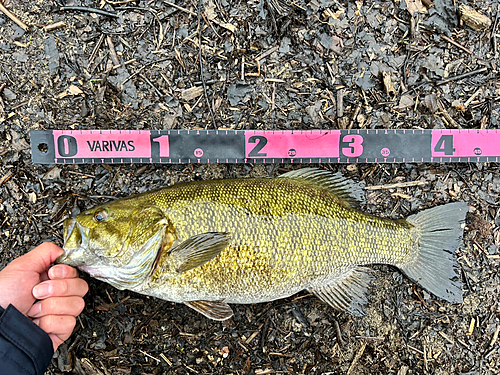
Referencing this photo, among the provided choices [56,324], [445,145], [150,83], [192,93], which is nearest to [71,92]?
[150,83]

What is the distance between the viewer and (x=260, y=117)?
308 centimetres

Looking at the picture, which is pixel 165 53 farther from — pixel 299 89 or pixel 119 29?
pixel 299 89

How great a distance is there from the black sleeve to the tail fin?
111 inches

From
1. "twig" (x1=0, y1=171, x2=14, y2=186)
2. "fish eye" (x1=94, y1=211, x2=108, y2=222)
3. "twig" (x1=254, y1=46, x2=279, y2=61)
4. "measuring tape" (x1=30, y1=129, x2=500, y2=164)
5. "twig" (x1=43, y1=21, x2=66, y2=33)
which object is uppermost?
"twig" (x1=43, y1=21, x2=66, y2=33)

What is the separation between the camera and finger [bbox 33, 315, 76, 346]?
253 cm

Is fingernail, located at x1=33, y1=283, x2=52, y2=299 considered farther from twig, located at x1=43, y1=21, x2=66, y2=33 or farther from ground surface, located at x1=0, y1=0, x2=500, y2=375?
twig, located at x1=43, y1=21, x2=66, y2=33

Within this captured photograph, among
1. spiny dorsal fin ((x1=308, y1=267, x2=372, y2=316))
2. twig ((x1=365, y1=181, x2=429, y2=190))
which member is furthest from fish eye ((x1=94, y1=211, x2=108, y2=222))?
twig ((x1=365, y1=181, x2=429, y2=190))

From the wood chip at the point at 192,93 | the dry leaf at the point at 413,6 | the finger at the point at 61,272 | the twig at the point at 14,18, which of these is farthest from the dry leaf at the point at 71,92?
the dry leaf at the point at 413,6

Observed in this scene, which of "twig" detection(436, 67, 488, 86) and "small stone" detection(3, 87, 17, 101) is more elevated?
"twig" detection(436, 67, 488, 86)

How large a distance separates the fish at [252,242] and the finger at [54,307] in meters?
0.32

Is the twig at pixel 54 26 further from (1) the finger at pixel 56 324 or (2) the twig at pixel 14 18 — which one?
(1) the finger at pixel 56 324

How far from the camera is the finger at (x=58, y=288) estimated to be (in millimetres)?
2514

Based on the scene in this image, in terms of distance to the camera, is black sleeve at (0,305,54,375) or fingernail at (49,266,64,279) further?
fingernail at (49,266,64,279)

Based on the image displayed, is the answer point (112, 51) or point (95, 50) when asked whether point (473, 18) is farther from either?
point (95, 50)
